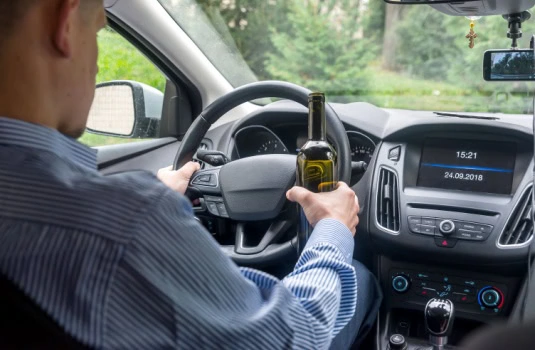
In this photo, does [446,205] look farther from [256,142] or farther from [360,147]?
[256,142]

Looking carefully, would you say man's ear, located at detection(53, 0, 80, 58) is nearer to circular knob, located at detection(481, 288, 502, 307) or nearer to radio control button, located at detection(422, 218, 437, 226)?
radio control button, located at detection(422, 218, 437, 226)

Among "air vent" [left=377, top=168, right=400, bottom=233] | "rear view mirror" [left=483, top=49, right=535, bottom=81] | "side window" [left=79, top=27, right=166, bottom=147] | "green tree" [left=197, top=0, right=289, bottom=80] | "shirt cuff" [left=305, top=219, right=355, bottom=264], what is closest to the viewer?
"shirt cuff" [left=305, top=219, right=355, bottom=264]

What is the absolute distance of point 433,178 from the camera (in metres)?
2.67

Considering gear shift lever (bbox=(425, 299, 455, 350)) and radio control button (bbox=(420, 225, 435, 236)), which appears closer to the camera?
gear shift lever (bbox=(425, 299, 455, 350))

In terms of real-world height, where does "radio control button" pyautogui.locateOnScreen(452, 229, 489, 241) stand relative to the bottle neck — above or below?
below

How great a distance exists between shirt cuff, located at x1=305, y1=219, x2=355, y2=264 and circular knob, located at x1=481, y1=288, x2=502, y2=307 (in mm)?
1098

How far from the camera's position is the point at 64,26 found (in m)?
1.13

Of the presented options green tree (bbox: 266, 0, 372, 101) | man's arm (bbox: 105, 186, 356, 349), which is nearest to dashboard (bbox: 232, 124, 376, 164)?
man's arm (bbox: 105, 186, 356, 349)

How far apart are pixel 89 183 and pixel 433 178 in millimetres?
1873

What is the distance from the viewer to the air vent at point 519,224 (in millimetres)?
2416

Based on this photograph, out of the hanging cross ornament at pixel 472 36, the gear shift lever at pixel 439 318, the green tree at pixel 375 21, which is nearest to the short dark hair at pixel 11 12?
the gear shift lever at pixel 439 318

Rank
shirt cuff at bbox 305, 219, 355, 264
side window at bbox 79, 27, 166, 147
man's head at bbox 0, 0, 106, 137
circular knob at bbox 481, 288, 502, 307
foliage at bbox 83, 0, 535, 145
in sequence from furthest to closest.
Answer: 1. foliage at bbox 83, 0, 535, 145
2. side window at bbox 79, 27, 166, 147
3. circular knob at bbox 481, 288, 502, 307
4. shirt cuff at bbox 305, 219, 355, 264
5. man's head at bbox 0, 0, 106, 137

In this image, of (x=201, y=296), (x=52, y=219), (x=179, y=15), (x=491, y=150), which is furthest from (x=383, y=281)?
(x=52, y=219)

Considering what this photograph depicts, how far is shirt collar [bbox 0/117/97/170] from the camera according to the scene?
1062 millimetres
